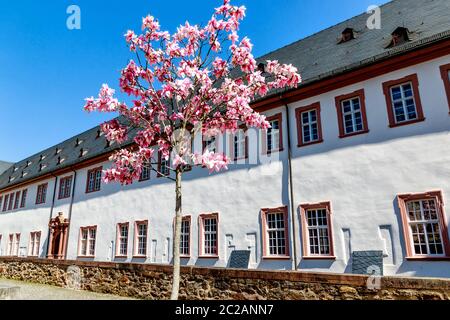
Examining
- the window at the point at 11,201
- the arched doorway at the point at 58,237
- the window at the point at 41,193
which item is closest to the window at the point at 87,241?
the arched doorway at the point at 58,237

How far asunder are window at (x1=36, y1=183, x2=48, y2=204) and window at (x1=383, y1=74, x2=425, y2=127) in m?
25.8

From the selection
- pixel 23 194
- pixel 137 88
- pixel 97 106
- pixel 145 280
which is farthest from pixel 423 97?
pixel 23 194

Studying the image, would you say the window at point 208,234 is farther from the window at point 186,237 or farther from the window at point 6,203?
the window at point 6,203

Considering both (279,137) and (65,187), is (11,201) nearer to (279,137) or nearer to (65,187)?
(65,187)

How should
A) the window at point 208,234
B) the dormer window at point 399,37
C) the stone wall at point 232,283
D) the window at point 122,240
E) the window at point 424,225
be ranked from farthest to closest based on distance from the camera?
the window at point 122,240 < the window at point 208,234 < the dormer window at point 399,37 < the window at point 424,225 < the stone wall at point 232,283

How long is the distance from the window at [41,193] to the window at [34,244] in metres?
2.57

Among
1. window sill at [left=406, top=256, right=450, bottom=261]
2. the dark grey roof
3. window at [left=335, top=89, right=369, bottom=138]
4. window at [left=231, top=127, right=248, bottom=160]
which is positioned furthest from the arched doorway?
the dark grey roof

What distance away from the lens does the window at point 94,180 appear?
22.7 m

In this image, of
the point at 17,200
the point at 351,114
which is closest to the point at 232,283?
the point at 351,114

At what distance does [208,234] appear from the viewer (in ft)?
50.3

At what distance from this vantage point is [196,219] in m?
15.9

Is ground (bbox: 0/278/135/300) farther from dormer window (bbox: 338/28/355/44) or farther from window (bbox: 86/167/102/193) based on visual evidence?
dormer window (bbox: 338/28/355/44)

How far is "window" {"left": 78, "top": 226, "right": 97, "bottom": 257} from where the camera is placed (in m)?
21.9
